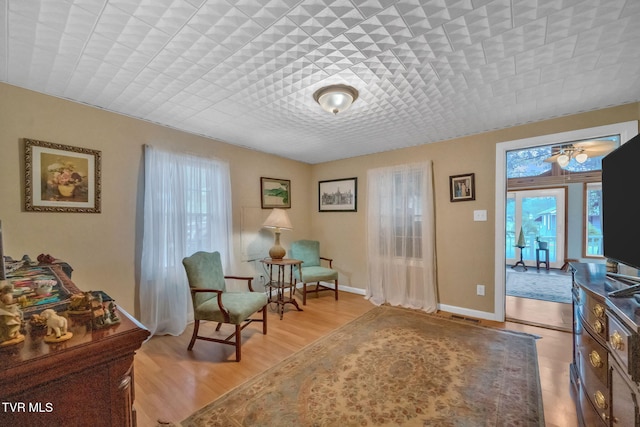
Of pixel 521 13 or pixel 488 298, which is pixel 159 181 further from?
pixel 488 298

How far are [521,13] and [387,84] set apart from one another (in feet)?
2.92

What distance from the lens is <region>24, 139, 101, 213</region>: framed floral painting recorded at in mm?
2079

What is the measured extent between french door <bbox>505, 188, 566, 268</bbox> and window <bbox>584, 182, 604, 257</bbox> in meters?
0.41

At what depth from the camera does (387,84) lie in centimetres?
206

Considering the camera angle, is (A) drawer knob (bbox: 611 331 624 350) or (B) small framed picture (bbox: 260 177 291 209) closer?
(A) drawer knob (bbox: 611 331 624 350)

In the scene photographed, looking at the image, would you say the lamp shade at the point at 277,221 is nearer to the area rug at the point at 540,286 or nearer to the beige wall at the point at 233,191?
the beige wall at the point at 233,191

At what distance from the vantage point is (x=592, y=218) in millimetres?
6199

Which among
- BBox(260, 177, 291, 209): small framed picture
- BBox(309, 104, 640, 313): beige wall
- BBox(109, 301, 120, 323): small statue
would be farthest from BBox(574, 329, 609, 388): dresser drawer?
BBox(260, 177, 291, 209): small framed picture

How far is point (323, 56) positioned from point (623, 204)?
1.98 meters

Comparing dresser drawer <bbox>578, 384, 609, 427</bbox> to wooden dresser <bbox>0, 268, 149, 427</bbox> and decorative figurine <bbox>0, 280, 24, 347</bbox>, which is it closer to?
wooden dresser <bbox>0, 268, 149, 427</bbox>

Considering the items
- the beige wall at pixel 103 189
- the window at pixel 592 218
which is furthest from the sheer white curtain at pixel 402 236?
the window at pixel 592 218

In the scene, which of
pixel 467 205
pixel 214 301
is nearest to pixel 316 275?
pixel 214 301

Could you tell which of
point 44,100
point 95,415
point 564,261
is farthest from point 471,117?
point 564,261

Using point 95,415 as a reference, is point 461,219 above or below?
above
